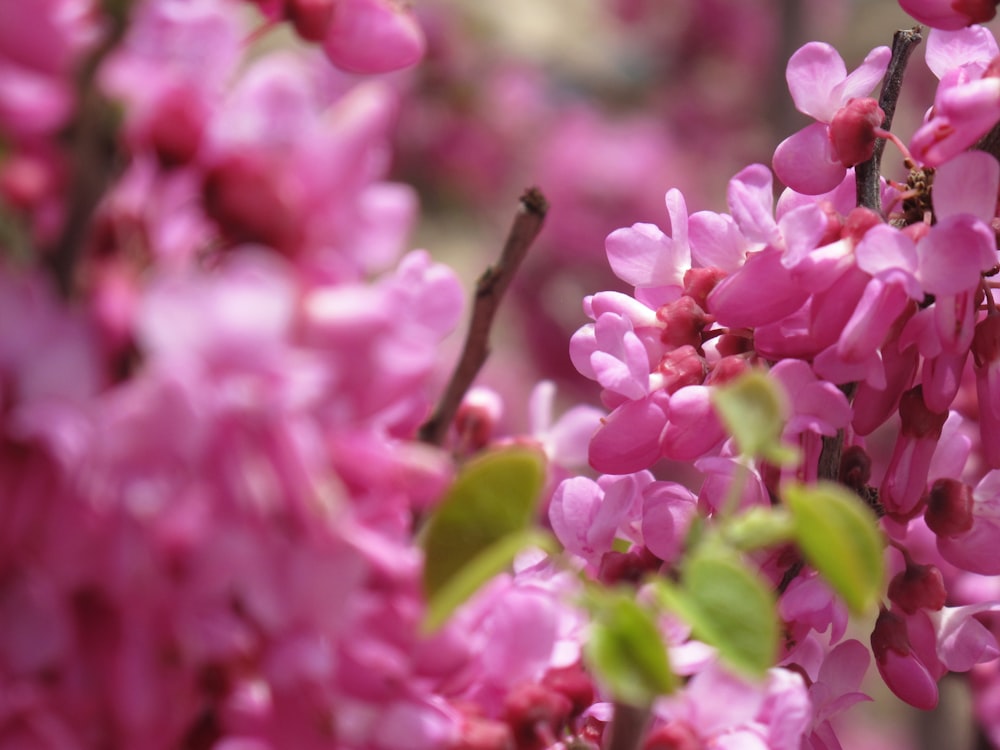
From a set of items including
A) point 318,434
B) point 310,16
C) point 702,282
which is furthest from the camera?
point 702,282

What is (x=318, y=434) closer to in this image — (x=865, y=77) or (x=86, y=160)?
(x=86, y=160)

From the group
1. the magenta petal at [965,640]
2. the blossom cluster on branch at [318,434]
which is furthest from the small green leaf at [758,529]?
the magenta petal at [965,640]

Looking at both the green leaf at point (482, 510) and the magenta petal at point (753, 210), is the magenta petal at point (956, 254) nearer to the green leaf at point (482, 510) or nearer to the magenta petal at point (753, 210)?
the magenta petal at point (753, 210)

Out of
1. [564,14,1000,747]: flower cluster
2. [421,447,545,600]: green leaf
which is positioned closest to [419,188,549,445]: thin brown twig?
[564,14,1000,747]: flower cluster

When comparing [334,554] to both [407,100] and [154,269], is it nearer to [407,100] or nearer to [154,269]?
[154,269]

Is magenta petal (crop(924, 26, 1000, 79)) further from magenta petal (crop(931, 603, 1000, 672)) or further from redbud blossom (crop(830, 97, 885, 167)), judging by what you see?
magenta petal (crop(931, 603, 1000, 672))

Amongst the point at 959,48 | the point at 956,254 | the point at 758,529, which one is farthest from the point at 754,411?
the point at 959,48

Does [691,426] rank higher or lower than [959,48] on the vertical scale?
lower
